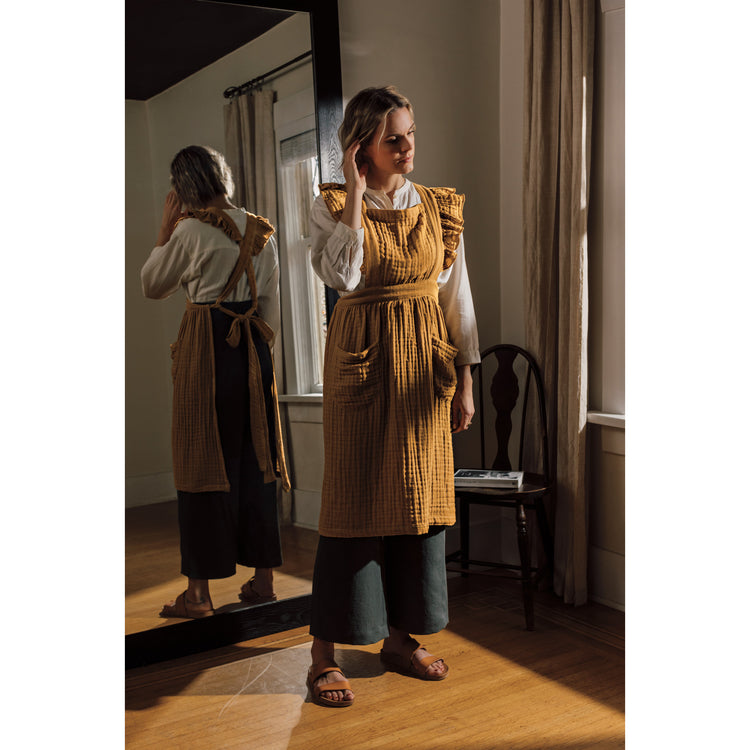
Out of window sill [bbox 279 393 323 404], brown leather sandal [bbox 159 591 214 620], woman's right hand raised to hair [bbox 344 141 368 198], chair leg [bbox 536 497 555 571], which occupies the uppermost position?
woman's right hand raised to hair [bbox 344 141 368 198]

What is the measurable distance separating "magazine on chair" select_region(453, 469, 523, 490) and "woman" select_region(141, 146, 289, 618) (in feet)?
1.81

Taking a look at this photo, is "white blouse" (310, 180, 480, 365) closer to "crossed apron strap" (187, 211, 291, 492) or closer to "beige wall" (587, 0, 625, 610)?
"crossed apron strap" (187, 211, 291, 492)

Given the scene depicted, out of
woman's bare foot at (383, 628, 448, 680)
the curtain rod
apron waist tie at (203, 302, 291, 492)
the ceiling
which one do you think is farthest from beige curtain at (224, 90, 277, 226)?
woman's bare foot at (383, 628, 448, 680)

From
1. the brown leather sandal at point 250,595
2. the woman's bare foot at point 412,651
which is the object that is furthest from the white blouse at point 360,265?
the brown leather sandal at point 250,595

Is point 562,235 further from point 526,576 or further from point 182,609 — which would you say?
point 182,609

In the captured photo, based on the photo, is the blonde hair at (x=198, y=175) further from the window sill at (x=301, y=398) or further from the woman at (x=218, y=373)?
the window sill at (x=301, y=398)

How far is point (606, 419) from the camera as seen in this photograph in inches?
96.1

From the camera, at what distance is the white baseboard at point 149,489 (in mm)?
2082

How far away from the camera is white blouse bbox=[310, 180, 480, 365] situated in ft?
5.92

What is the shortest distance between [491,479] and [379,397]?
61 centimetres

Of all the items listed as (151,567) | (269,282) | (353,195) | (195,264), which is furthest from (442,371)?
(151,567)
